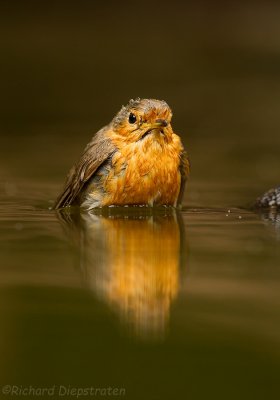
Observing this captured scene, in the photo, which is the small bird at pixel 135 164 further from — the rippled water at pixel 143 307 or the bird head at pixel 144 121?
the rippled water at pixel 143 307

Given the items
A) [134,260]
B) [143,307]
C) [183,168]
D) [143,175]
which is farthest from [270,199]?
[143,307]

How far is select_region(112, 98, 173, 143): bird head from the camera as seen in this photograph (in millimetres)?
5754

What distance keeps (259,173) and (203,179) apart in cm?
47

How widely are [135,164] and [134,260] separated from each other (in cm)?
171

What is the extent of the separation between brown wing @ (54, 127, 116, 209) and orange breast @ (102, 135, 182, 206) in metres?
0.09

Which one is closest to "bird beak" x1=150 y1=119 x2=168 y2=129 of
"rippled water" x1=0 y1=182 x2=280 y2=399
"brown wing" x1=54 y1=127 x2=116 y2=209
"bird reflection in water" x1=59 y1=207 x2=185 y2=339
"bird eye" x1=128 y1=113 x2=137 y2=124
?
"bird eye" x1=128 y1=113 x2=137 y2=124

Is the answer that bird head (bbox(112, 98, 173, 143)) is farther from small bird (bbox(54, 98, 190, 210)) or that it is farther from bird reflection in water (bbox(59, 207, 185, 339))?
bird reflection in water (bbox(59, 207, 185, 339))

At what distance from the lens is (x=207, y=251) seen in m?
4.44

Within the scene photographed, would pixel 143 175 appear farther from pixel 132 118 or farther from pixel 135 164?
pixel 132 118

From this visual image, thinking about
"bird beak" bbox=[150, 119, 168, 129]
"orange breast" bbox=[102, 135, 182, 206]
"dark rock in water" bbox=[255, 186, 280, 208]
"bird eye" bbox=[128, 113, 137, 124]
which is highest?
"bird eye" bbox=[128, 113, 137, 124]

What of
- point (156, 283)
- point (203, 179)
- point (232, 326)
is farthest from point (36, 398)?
point (203, 179)

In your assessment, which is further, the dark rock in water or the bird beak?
the dark rock in water

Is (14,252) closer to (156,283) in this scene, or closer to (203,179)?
(156,283)

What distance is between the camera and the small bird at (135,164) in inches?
226
